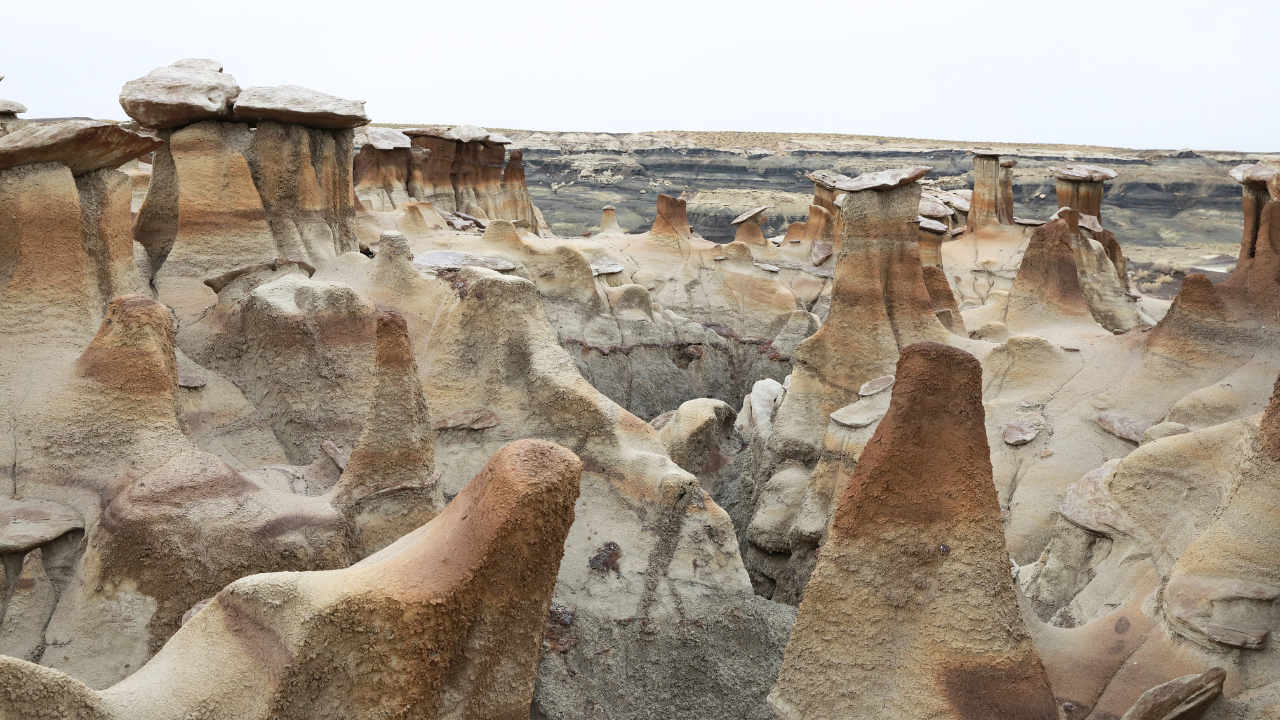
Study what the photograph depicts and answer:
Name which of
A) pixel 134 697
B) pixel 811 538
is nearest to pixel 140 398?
pixel 134 697

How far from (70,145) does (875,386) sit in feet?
22.0

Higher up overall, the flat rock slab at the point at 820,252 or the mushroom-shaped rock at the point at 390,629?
the mushroom-shaped rock at the point at 390,629

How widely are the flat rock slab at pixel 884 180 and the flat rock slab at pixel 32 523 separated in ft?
23.1

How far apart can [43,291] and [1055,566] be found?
22.9 ft

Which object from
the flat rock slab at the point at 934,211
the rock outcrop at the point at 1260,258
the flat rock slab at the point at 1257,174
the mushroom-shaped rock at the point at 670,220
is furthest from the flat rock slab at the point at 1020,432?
the mushroom-shaped rock at the point at 670,220

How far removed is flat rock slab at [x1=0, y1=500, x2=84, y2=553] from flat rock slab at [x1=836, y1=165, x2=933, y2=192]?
7.04 metres

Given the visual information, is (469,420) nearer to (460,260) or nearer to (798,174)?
(460,260)

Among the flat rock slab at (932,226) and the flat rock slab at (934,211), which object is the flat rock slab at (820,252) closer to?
the flat rock slab at (934,211)

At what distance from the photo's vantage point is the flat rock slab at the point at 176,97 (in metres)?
8.90

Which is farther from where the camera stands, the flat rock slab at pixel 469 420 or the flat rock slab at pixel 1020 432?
the flat rock slab at pixel 1020 432

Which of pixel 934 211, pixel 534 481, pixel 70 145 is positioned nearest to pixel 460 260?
pixel 70 145

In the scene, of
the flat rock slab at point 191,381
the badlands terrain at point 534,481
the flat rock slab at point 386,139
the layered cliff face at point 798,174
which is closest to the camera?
the badlands terrain at point 534,481

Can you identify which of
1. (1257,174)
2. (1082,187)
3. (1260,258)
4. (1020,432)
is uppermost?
(1257,174)

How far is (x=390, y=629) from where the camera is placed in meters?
3.04
